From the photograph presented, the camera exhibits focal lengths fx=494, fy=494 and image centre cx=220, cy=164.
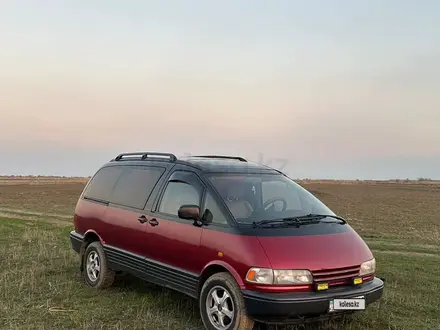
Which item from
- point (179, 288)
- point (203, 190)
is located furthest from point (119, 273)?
point (203, 190)

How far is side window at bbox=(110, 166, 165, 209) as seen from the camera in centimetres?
686

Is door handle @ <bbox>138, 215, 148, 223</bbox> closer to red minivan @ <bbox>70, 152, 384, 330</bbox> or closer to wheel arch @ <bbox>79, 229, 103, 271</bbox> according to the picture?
red minivan @ <bbox>70, 152, 384, 330</bbox>

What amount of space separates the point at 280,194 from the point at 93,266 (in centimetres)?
329

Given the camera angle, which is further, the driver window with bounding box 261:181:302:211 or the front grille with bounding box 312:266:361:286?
the driver window with bounding box 261:181:302:211

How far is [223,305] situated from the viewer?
5.30 metres

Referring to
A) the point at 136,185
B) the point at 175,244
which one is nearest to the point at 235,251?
the point at 175,244

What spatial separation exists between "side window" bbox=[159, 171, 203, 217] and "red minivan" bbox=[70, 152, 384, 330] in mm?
15

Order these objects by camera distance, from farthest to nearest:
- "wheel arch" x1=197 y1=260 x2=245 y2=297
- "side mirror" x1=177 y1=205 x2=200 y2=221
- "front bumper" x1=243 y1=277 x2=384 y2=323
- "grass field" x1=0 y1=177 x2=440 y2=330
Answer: "grass field" x1=0 y1=177 x2=440 y2=330
"side mirror" x1=177 y1=205 x2=200 y2=221
"wheel arch" x1=197 y1=260 x2=245 y2=297
"front bumper" x1=243 y1=277 x2=384 y2=323

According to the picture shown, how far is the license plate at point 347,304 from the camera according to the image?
4.96 metres

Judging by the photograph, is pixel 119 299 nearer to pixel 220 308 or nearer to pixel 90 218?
pixel 90 218

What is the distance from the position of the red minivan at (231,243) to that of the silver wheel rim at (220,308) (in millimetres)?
11

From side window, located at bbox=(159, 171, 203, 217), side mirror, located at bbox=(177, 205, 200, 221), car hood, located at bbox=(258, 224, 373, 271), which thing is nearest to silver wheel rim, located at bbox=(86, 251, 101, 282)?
side window, located at bbox=(159, 171, 203, 217)

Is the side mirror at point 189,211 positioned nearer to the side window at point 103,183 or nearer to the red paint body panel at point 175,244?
the red paint body panel at point 175,244

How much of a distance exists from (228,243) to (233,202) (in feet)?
2.13
